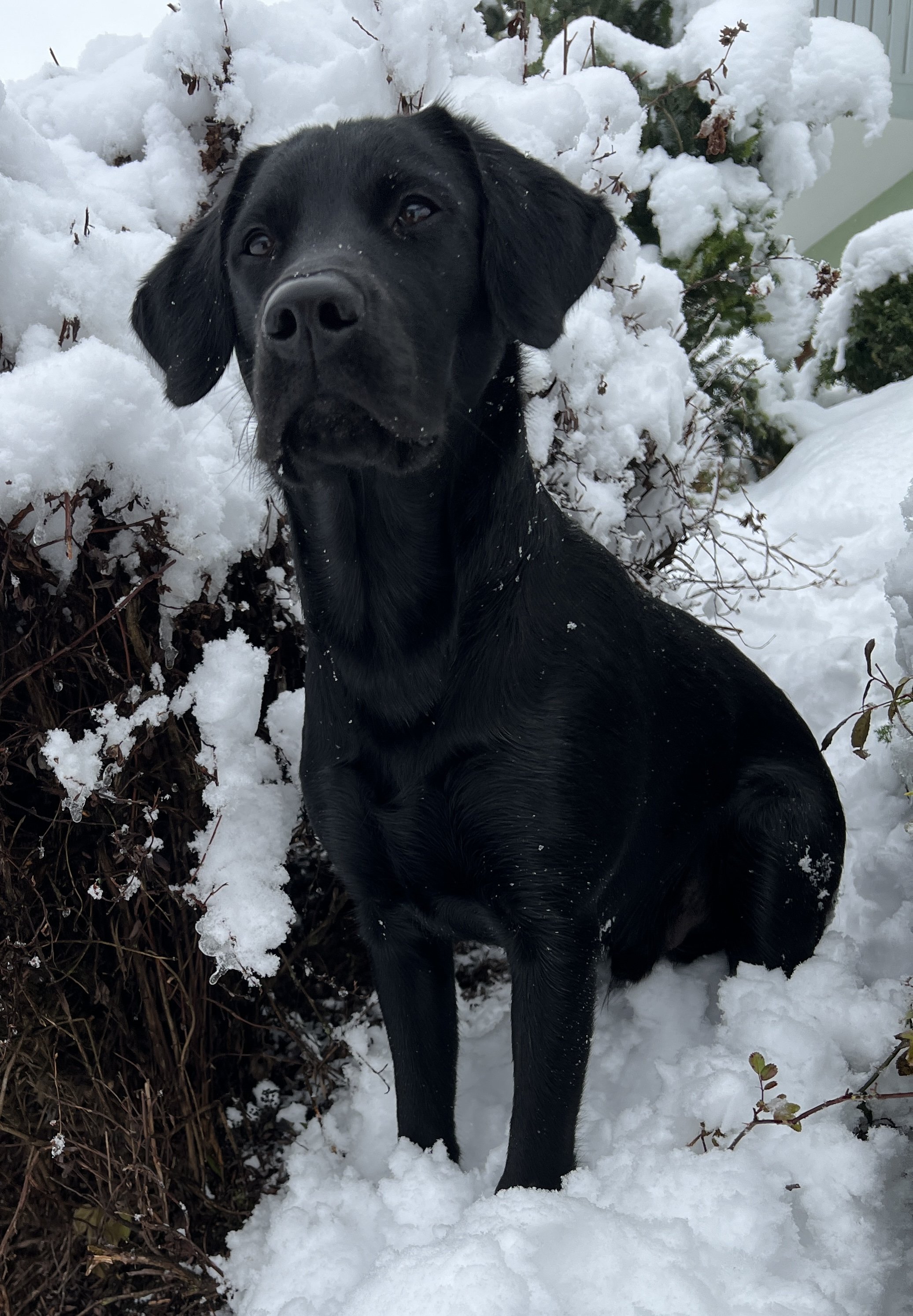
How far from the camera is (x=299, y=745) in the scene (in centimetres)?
232

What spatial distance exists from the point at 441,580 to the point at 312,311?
53 cm

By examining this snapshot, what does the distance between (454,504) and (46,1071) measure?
1311 mm

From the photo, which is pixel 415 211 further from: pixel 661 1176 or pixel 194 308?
pixel 661 1176

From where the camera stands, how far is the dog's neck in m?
1.79

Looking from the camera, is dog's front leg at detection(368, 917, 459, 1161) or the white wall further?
the white wall

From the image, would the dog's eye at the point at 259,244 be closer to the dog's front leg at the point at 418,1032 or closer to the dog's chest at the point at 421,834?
the dog's chest at the point at 421,834

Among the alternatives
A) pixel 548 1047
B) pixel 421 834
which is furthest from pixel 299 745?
pixel 548 1047

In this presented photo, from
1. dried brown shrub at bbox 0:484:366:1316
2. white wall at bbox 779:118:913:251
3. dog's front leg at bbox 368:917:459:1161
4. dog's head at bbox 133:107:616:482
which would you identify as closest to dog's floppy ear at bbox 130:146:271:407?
dog's head at bbox 133:107:616:482

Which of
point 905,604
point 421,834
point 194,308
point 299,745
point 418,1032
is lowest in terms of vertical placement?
point 418,1032

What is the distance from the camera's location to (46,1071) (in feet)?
6.32

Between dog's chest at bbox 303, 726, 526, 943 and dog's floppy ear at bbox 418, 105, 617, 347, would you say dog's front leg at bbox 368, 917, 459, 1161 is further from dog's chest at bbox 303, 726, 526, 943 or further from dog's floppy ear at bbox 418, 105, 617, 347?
dog's floppy ear at bbox 418, 105, 617, 347

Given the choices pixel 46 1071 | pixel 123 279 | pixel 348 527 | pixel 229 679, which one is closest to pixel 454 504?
pixel 348 527

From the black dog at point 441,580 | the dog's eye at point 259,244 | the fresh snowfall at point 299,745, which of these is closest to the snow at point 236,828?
the fresh snowfall at point 299,745

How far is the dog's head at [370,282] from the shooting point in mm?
1551
